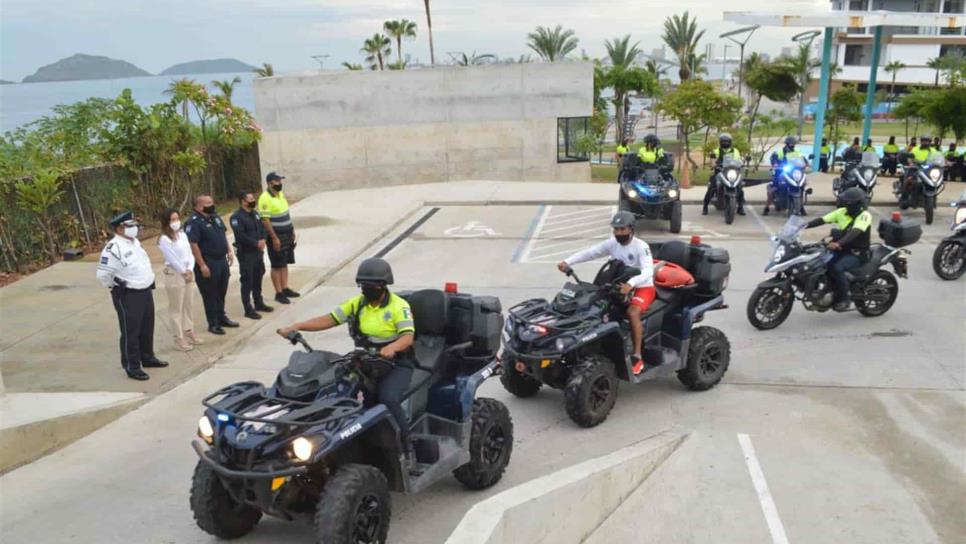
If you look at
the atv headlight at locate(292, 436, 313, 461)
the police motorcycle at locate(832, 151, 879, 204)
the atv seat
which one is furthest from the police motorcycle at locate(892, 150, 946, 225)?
the atv headlight at locate(292, 436, 313, 461)

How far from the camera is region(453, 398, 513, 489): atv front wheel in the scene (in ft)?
17.7

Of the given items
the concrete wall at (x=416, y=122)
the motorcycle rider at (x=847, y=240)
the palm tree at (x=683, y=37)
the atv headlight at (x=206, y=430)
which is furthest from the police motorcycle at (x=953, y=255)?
the palm tree at (x=683, y=37)

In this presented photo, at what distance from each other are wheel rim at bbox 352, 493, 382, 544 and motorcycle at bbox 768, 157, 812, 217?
13.0 metres

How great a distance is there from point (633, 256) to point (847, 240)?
3.47 meters

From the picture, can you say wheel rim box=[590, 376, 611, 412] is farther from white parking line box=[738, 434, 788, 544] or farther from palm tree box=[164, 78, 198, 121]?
palm tree box=[164, 78, 198, 121]

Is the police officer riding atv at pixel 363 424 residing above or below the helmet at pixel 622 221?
below

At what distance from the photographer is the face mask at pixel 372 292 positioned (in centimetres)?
507

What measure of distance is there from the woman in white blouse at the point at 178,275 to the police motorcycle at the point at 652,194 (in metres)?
8.49

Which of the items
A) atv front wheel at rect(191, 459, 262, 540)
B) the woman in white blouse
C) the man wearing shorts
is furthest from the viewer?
the man wearing shorts

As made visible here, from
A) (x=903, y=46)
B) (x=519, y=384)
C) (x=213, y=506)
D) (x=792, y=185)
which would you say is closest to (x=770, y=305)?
(x=519, y=384)

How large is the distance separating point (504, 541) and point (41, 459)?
4.26 metres

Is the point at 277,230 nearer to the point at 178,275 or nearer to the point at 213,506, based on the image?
the point at 178,275

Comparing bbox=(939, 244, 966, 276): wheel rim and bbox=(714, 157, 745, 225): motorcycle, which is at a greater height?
bbox=(714, 157, 745, 225): motorcycle

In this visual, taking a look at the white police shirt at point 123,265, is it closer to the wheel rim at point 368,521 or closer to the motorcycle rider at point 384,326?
the motorcycle rider at point 384,326
